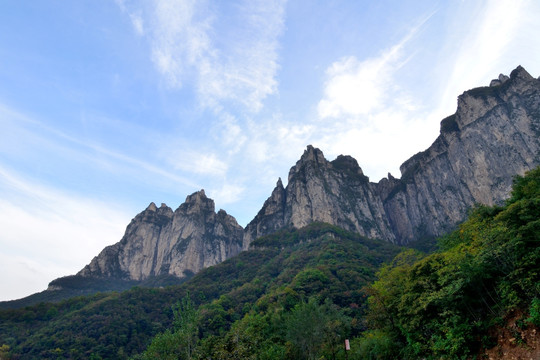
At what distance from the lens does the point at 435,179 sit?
116625mm

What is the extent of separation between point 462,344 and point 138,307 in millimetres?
73703

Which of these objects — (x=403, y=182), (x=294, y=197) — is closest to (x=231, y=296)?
(x=294, y=197)

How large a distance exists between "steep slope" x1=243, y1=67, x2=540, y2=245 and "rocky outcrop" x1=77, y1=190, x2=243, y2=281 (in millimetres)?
20403

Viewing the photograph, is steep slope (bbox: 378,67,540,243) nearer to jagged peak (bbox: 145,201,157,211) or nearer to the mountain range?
the mountain range

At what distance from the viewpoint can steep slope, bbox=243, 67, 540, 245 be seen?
84250mm

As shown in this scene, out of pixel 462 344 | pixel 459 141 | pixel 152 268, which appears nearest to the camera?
pixel 462 344

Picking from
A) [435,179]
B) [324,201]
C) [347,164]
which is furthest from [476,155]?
[347,164]

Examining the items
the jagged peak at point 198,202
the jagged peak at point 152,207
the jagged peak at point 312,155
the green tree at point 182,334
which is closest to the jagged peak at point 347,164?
the jagged peak at point 312,155

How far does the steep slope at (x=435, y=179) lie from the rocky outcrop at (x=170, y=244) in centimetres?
2040

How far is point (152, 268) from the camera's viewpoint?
153125mm

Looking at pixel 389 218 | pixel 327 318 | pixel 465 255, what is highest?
pixel 389 218

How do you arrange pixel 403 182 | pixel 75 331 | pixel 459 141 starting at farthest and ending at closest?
pixel 403 182 < pixel 459 141 < pixel 75 331

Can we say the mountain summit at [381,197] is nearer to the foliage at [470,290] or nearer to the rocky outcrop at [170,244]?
the rocky outcrop at [170,244]

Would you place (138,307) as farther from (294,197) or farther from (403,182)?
(403,182)
